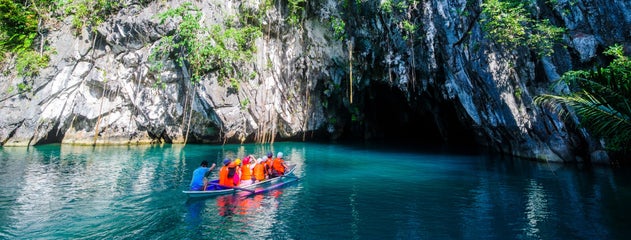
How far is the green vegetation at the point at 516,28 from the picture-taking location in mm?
16062

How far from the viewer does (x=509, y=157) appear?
19.6 meters

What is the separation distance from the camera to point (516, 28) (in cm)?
1633

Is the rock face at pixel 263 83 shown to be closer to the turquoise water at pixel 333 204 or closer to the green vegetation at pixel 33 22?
the green vegetation at pixel 33 22

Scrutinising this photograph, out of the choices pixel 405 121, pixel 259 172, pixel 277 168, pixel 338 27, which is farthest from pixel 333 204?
pixel 405 121

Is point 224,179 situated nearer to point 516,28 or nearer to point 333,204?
point 333,204

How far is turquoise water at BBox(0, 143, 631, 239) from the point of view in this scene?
7.59 meters

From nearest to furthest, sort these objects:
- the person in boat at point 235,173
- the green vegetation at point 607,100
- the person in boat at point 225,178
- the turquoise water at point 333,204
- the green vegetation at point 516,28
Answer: the turquoise water at point 333,204 → the green vegetation at point 607,100 → the person in boat at point 225,178 → the person in boat at point 235,173 → the green vegetation at point 516,28

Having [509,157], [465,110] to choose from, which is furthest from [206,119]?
[509,157]

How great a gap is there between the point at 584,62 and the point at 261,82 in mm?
19082

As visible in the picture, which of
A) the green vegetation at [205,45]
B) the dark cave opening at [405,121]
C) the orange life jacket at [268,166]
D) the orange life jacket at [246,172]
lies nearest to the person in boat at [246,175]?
the orange life jacket at [246,172]

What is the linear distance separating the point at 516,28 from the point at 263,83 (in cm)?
1671

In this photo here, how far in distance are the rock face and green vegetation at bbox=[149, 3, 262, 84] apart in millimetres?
601

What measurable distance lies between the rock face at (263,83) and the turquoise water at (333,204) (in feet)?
24.4

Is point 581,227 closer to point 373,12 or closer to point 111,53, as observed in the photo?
point 373,12
